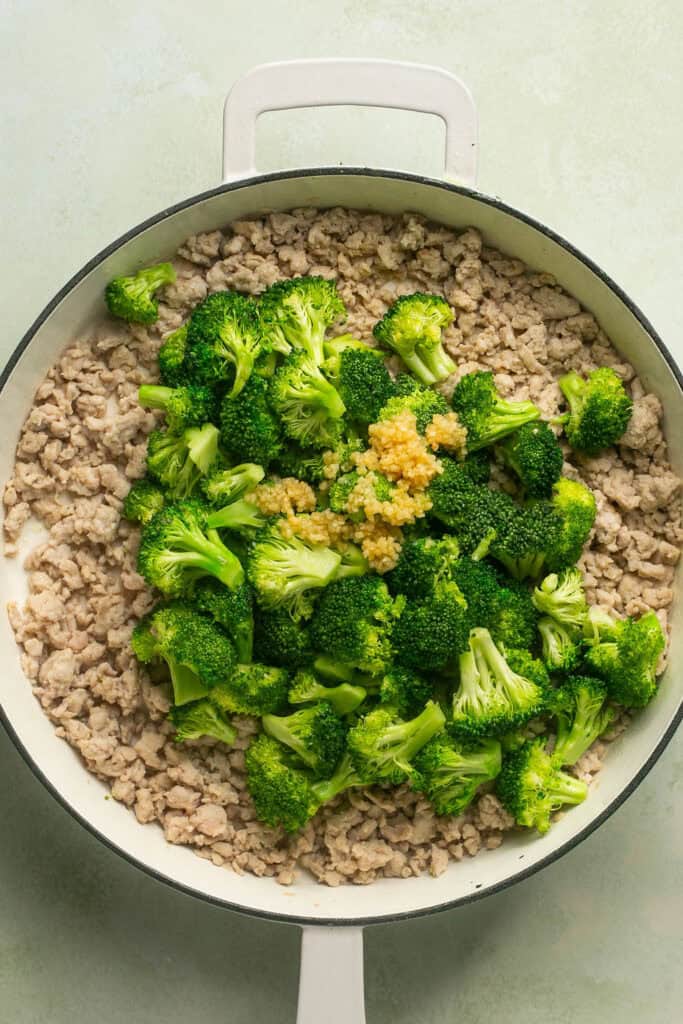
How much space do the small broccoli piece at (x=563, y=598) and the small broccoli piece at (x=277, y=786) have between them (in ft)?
2.36

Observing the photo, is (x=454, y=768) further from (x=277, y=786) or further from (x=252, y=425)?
(x=252, y=425)

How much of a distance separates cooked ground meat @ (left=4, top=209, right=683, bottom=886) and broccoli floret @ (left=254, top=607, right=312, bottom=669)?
0.60 feet

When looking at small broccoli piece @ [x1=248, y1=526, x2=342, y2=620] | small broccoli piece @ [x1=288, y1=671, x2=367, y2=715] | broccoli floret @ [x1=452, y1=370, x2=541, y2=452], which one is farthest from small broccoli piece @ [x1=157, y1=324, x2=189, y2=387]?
small broccoli piece @ [x1=288, y1=671, x2=367, y2=715]

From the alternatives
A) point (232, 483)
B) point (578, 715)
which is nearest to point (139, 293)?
point (232, 483)

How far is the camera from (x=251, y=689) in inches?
90.0

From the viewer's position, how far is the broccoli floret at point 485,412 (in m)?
2.31

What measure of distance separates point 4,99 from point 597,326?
5.77 ft

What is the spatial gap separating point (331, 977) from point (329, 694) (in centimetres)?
64

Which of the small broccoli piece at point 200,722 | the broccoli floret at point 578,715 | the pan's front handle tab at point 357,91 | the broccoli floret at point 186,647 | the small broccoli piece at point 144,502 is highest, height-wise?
the pan's front handle tab at point 357,91

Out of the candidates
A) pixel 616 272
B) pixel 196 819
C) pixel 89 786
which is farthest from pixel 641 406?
pixel 89 786

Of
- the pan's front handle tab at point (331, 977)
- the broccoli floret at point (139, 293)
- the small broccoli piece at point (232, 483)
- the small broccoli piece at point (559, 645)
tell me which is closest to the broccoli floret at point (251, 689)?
the small broccoli piece at point (232, 483)

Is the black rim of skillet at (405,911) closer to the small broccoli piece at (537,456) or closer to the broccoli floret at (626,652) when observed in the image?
the broccoli floret at (626,652)

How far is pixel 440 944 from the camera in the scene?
261 centimetres

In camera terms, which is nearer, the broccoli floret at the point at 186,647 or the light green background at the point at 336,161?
the broccoli floret at the point at 186,647
